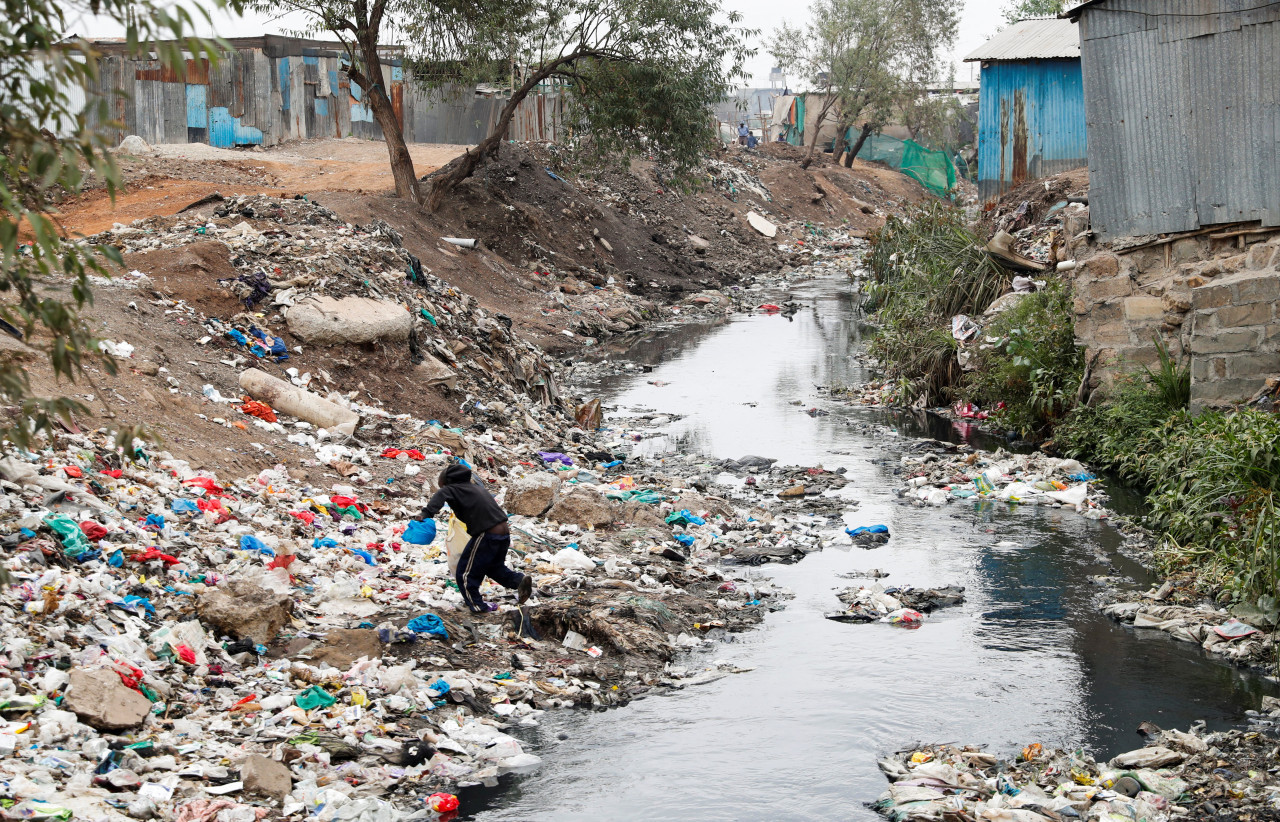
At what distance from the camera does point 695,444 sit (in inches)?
475

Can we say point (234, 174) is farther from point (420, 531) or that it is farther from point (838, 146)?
point (838, 146)

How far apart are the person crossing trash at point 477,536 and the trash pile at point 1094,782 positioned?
2575mm

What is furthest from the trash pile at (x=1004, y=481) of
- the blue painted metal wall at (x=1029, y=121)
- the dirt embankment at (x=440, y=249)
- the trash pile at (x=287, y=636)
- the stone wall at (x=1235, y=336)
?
the blue painted metal wall at (x=1029, y=121)

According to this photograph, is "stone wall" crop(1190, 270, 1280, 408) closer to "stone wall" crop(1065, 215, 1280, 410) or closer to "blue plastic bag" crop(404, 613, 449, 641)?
"stone wall" crop(1065, 215, 1280, 410)

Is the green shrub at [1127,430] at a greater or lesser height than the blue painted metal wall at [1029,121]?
lesser

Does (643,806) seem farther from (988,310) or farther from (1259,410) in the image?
(988,310)

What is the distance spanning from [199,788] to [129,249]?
9.39 meters

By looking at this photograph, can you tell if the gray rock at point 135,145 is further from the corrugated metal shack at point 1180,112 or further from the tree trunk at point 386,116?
the corrugated metal shack at point 1180,112

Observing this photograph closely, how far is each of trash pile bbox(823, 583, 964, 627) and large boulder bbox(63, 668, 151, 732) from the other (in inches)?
164

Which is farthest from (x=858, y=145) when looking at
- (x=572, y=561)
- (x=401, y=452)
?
(x=572, y=561)

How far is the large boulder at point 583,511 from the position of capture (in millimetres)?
8797

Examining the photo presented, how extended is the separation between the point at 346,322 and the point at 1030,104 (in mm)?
14040

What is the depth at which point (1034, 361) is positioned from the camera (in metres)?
11.5

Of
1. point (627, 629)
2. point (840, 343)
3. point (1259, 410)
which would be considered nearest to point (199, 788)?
point (627, 629)
